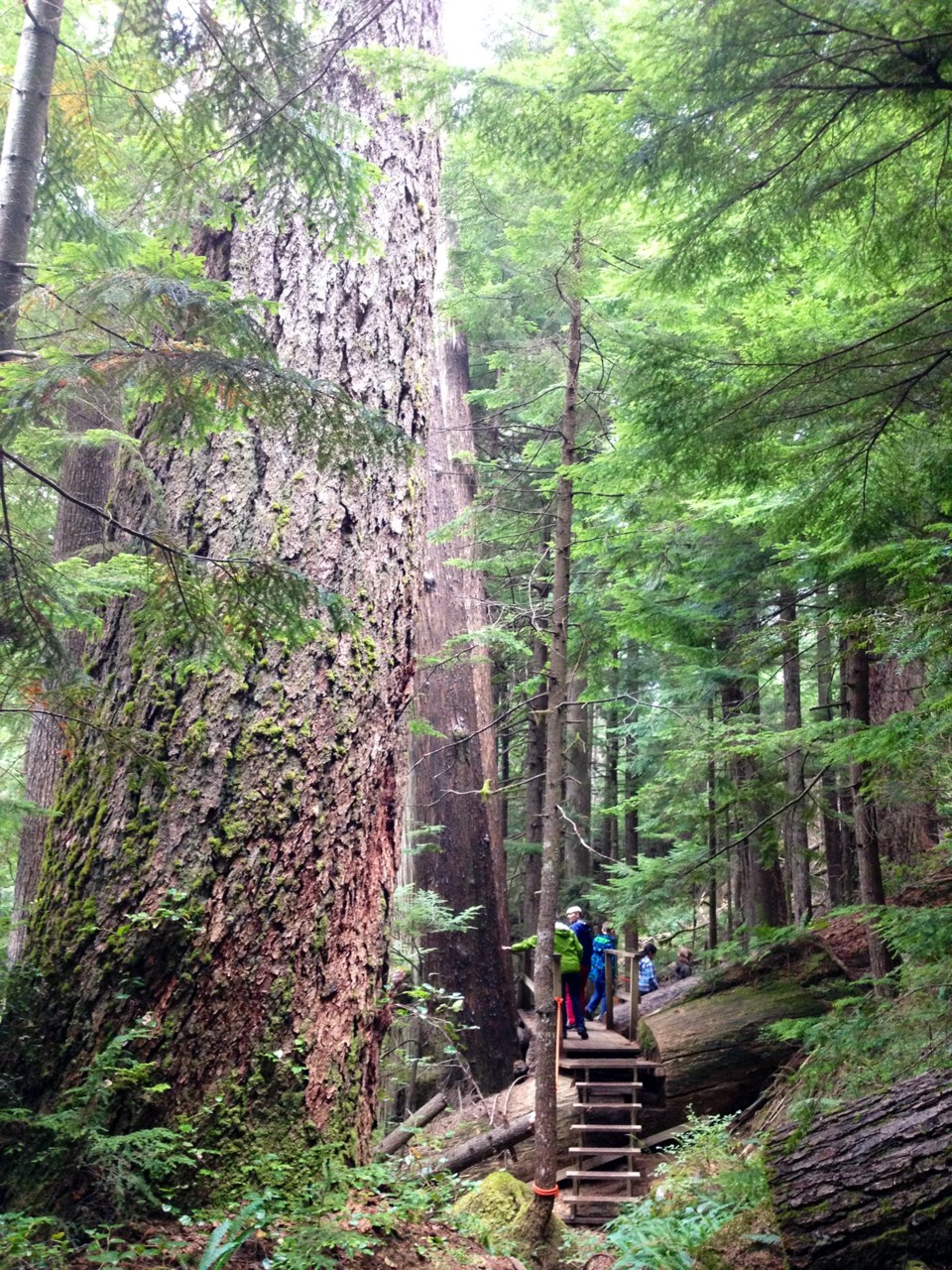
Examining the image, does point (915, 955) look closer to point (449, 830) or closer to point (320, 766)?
point (320, 766)

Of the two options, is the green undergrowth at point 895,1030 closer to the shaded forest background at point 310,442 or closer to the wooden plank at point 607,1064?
the shaded forest background at point 310,442

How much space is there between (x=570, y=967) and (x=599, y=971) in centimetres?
217

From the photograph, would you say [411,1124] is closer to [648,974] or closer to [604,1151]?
[604,1151]

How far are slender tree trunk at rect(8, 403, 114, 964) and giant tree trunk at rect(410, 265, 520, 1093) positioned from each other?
3644 mm

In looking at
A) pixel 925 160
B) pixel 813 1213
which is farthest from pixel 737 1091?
pixel 925 160

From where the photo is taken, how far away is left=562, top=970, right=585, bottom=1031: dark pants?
1066 centimetres

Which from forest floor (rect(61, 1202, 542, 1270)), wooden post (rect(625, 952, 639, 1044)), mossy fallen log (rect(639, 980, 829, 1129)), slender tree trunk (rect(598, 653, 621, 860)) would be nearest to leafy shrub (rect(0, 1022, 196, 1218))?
forest floor (rect(61, 1202, 542, 1270))

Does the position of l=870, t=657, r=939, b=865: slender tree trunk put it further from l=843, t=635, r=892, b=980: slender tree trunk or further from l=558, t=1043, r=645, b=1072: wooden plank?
l=558, t=1043, r=645, b=1072: wooden plank

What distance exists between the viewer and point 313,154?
3.29 m

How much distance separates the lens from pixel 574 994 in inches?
425

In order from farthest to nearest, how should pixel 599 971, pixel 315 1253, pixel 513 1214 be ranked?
pixel 599 971
pixel 513 1214
pixel 315 1253

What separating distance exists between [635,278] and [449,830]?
7.81 metres

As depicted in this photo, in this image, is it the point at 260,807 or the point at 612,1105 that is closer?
the point at 260,807

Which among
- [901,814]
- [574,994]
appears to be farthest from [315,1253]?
[574,994]
